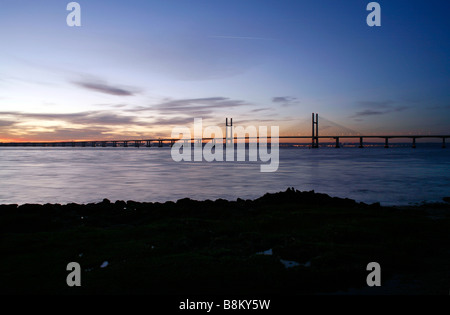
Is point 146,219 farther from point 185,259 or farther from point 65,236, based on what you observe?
point 185,259

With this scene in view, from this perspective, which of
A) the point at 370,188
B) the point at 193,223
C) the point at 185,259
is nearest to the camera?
the point at 185,259

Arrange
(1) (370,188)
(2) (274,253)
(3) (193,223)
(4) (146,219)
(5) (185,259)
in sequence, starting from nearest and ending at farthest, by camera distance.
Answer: (5) (185,259)
(2) (274,253)
(3) (193,223)
(4) (146,219)
(1) (370,188)

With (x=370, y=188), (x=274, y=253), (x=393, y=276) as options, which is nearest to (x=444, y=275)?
(x=393, y=276)
